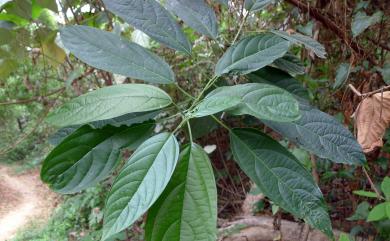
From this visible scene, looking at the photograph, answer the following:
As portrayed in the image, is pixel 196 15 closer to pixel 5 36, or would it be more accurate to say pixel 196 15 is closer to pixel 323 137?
pixel 323 137

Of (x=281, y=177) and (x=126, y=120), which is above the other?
(x=126, y=120)

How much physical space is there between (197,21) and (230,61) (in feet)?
0.39

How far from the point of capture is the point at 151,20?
1.89ft

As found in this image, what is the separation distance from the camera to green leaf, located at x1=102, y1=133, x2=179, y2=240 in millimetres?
389

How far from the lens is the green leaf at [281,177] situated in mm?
462

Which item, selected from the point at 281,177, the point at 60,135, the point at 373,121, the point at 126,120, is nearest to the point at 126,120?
the point at 126,120

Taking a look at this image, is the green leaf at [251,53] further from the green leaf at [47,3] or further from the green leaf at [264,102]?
the green leaf at [47,3]

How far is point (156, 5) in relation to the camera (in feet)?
1.93

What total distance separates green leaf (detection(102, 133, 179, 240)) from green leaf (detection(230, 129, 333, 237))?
0.11 meters

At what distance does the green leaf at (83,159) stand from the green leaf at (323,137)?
231 millimetres

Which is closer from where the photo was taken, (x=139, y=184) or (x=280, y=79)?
(x=139, y=184)

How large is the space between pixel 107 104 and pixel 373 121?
488 mm

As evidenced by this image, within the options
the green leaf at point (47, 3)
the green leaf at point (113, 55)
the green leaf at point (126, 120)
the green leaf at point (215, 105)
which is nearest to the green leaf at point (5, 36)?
the green leaf at point (47, 3)

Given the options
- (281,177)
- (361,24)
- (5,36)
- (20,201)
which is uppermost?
(5,36)
